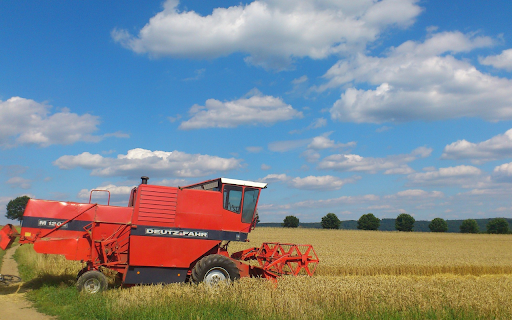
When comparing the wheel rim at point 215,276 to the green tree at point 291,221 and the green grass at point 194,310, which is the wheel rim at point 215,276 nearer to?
the green grass at point 194,310

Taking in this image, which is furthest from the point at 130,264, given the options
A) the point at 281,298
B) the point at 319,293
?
the point at 319,293

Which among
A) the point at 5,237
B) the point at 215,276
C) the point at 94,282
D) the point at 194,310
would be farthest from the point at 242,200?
the point at 5,237

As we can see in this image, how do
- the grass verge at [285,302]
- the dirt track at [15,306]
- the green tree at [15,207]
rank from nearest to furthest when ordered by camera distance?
the grass verge at [285,302] < the dirt track at [15,306] < the green tree at [15,207]

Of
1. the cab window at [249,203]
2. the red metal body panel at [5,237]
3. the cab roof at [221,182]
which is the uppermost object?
the cab roof at [221,182]

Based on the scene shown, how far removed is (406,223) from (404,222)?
73 cm

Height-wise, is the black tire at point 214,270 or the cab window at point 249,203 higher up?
the cab window at point 249,203

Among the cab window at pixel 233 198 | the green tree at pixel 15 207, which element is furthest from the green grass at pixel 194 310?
the green tree at pixel 15 207

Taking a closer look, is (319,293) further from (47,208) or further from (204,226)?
(47,208)


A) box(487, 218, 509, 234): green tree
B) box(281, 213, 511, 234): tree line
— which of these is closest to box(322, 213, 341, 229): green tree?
box(281, 213, 511, 234): tree line

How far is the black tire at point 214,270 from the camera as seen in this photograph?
10938mm

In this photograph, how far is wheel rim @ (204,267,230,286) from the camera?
36.1 feet

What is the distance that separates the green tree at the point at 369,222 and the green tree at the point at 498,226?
95.4ft

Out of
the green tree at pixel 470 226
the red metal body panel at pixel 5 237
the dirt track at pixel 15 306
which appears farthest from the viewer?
the green tree at pixel 470 226

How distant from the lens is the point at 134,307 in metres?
8.39
